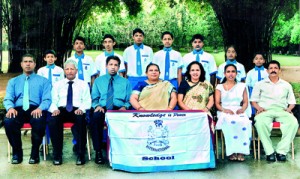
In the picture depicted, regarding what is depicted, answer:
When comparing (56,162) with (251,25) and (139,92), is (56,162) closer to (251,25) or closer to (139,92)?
(139,92)

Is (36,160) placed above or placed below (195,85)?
below

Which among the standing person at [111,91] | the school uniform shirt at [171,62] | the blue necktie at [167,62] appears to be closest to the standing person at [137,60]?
the school uniform shirt at [171,62]

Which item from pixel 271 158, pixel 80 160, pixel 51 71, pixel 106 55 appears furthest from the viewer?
pixel 106 55

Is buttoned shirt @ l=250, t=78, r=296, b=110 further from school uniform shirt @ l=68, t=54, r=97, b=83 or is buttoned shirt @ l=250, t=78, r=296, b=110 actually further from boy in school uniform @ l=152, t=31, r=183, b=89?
school uniform shirt @ l=68, t=54, r=97, b=83

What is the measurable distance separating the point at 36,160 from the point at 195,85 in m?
1.88

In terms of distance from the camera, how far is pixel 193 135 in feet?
15.1

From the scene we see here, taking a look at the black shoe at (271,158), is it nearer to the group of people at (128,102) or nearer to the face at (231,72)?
the group of people at (128,102)

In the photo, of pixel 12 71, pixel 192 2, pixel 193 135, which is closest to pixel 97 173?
pixel 193 135

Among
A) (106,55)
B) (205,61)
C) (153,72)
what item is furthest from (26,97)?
(205,61)

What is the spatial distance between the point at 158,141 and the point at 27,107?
152 cm

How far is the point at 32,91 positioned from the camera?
16.7 feet

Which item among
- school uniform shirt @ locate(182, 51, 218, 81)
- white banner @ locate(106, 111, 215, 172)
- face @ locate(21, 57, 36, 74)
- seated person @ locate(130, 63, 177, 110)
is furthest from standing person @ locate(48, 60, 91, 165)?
school uniform shirt @ locate(182, 51, 218, 81)

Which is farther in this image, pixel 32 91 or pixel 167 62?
pixel 167 62

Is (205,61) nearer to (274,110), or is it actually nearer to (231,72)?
(231,72)
